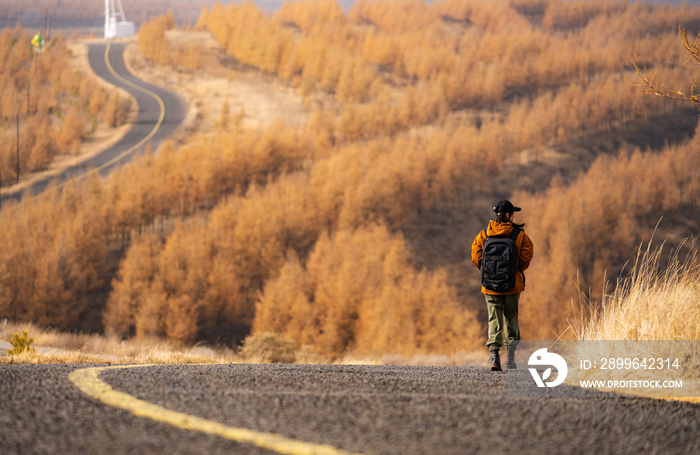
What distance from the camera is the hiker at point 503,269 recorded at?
523cm

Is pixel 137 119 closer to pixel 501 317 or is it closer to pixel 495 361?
pixel 501 317

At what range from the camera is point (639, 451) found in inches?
101

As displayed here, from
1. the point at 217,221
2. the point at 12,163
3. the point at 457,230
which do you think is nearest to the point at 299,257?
the point at 217,221

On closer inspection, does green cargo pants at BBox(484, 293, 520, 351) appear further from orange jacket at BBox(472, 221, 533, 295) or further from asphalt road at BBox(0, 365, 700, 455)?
asphalt road at BBox(0, 365, 700, 455)

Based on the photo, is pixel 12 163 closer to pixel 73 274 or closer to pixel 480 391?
pixel 73 274

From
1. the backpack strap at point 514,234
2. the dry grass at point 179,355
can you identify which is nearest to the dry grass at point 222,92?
the dry grass at point 179,355

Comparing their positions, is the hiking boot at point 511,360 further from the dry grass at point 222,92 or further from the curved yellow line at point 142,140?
the dry grass at point 222,92

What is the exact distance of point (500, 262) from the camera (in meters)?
5.23

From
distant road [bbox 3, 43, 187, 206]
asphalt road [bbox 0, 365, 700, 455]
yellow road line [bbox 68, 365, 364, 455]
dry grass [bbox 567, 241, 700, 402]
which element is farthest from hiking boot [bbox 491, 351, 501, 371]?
distant road [bbox 3, 43, 187, 206]

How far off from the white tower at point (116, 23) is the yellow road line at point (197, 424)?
104 m

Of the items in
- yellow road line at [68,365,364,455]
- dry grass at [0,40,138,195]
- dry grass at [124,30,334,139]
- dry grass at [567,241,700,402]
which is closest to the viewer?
yellow road line at [68,365,364,455]

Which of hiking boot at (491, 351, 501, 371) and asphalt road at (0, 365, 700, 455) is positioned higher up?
asphalt road at (0, 365, 700, 455)

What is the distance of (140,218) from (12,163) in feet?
66.7

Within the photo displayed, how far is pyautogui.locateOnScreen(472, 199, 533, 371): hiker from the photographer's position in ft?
17.1
